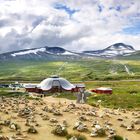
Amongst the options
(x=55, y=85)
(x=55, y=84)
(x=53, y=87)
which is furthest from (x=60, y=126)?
(x=55, y=84)

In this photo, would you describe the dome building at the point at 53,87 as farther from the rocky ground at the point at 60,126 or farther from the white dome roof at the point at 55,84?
the rocky ground at the point at 60,126

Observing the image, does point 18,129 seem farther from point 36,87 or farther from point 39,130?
point 36,87

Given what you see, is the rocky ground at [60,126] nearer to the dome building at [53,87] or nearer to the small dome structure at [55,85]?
the dome building at [53,87]

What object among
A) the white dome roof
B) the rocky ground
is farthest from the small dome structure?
the rocky ground

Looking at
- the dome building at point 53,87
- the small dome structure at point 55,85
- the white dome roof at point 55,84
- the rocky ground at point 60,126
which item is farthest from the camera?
the white dome roof at point 55,84

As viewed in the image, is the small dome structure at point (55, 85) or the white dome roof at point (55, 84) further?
the white dome roof at point (55, 84)

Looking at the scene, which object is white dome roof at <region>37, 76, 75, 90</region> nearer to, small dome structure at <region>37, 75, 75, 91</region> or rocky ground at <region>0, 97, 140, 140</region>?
small dome structure at <region>37, 75, 75, 91</region>

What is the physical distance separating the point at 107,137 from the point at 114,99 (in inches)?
1786

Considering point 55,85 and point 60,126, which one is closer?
point 60,126

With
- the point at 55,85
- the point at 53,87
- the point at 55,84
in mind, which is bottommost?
the point at 53,87

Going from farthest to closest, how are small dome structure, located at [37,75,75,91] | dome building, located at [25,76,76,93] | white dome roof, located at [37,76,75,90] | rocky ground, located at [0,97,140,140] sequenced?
white dome roof, located at [37,76,75,90]
small dome structure, located at [37,75,75,91]
dome building, located at [25,76,76,93]
rocky ground, located at [0,97,140,140]

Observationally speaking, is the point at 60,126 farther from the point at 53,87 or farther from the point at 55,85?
the point at 55,85

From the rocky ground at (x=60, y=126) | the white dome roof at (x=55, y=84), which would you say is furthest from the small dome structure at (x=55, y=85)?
the rocky ground at (x=60, y=126)

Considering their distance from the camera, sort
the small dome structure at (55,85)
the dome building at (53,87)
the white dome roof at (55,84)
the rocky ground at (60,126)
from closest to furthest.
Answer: the rocky ground at (60,126) < the dome building at (53,87) < the small dome structure at (55,85) < the white dome roof at (55,84)
